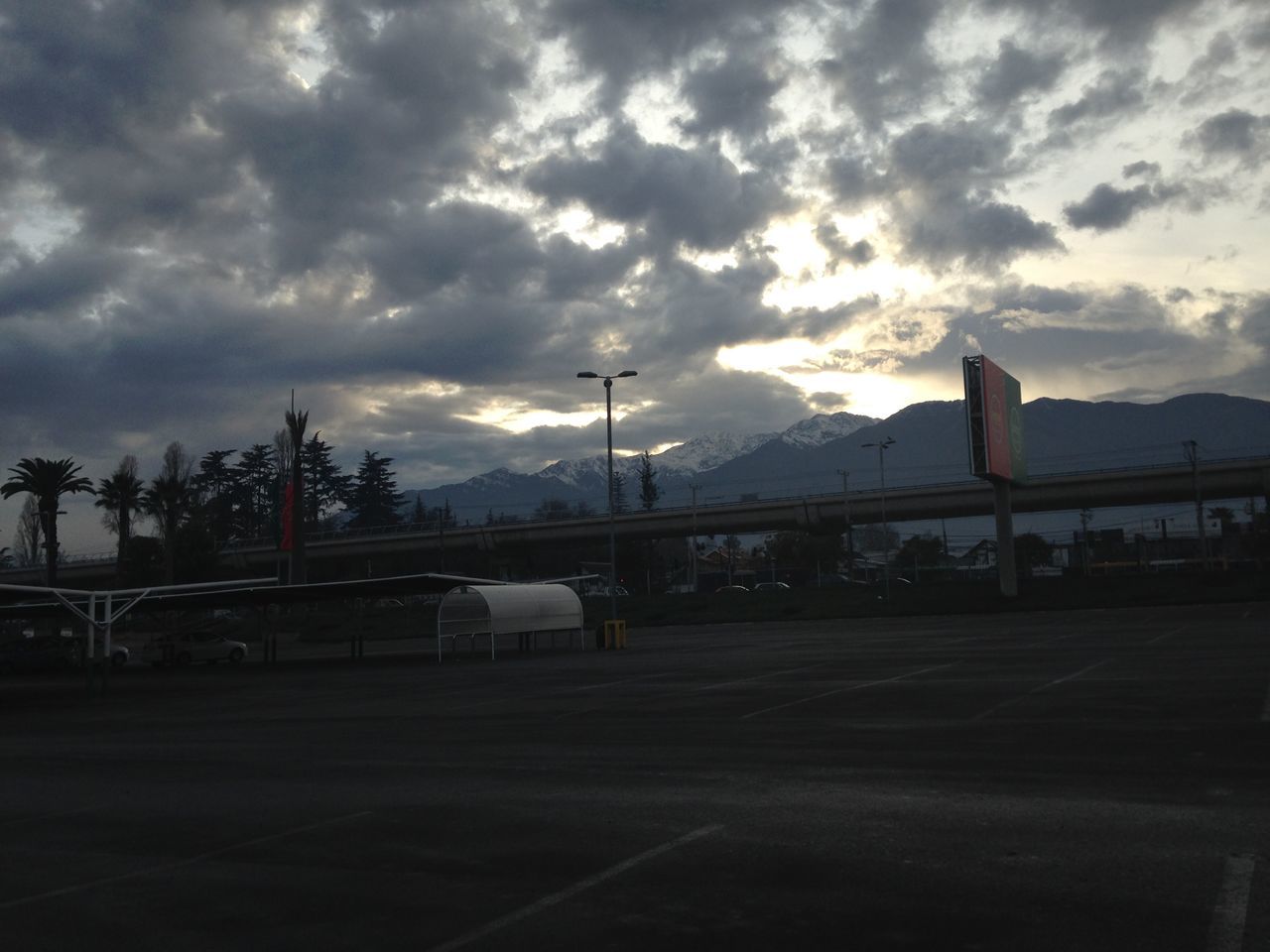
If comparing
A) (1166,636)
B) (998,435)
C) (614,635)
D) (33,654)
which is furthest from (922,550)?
(33,654)

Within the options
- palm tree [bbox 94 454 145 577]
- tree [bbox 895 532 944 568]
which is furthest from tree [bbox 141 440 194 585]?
tree [bbox 895 532 944 568]

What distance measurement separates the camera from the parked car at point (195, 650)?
49.7m

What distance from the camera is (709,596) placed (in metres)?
79.4

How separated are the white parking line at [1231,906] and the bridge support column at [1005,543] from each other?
5858 centimetres

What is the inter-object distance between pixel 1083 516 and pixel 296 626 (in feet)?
285

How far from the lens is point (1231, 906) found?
5.83 metres

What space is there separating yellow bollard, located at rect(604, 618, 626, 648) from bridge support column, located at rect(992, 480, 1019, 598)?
97.6 ft

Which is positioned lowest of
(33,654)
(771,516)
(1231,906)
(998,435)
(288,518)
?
(33,654)

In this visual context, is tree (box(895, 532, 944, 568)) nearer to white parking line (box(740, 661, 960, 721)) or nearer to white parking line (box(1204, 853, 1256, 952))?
white parking line (box(740, 661, 960, 721))

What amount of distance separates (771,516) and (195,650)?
251 feet

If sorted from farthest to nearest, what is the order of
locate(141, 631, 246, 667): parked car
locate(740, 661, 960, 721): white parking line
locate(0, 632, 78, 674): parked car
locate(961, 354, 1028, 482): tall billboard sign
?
locate(961, 354, 1028, 482): tall billboard sign, locate(141, 631, 246, 667): parked car, locate(0, 632, 78, 674): parked car, locate(740, 661, 960, 721): white parking line

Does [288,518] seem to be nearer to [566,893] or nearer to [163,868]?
[163,868]

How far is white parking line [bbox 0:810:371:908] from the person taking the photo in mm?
7296

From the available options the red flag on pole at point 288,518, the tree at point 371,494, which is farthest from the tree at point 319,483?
the red flag on pole at point 288,518
